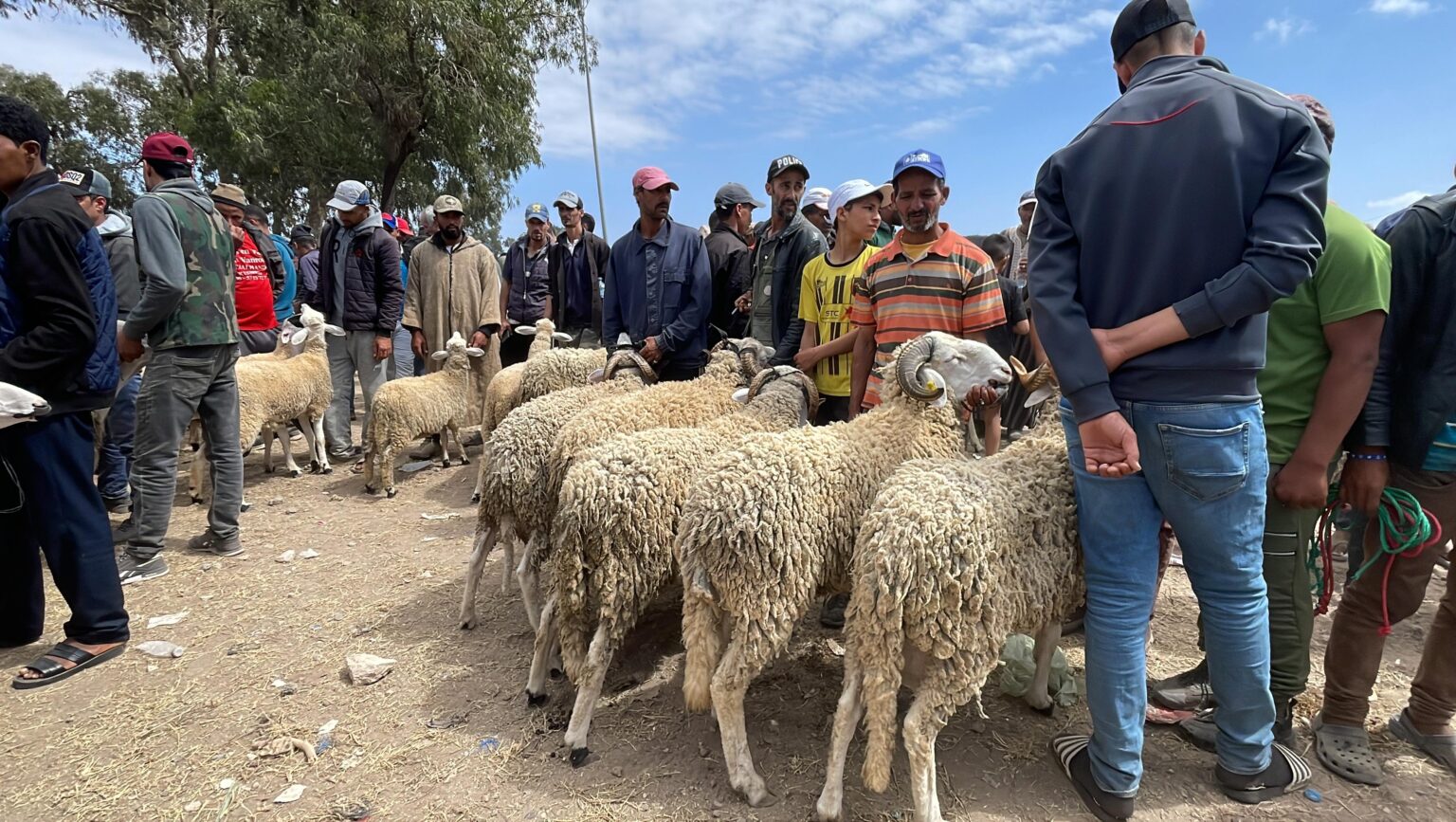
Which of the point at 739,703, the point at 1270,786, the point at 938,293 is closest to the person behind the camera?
the point at 1270,786

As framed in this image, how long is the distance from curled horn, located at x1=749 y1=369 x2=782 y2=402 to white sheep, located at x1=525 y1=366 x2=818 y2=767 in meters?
0.85

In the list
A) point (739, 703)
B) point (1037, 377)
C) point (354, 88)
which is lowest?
point (739, 703)

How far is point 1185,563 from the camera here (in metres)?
2.26

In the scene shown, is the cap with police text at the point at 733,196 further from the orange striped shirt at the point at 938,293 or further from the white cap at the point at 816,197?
the orange striped shirt at the point at 938,293

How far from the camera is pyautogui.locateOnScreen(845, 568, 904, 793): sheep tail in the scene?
7.27ft

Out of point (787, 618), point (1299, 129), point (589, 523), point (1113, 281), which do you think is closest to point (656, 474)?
point (589, 523)

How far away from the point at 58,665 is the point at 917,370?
4405 millimetres

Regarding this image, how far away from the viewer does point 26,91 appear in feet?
85.2

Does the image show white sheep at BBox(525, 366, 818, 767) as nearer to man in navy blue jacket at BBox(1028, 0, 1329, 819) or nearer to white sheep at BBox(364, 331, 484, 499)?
man in navy blue jacket at BBox(1028, 0, 1329, 819)

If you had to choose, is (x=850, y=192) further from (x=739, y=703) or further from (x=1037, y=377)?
(x=739, y=703)

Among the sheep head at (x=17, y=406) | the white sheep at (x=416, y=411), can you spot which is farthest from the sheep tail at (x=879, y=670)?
the white sheep at (x=416, y=411)

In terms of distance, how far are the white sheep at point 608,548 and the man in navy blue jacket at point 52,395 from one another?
2.55 m

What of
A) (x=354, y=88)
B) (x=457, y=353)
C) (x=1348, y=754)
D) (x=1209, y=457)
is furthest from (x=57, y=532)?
(x=354, y=88)

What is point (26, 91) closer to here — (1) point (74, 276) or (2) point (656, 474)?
(1) point (74, 276)
